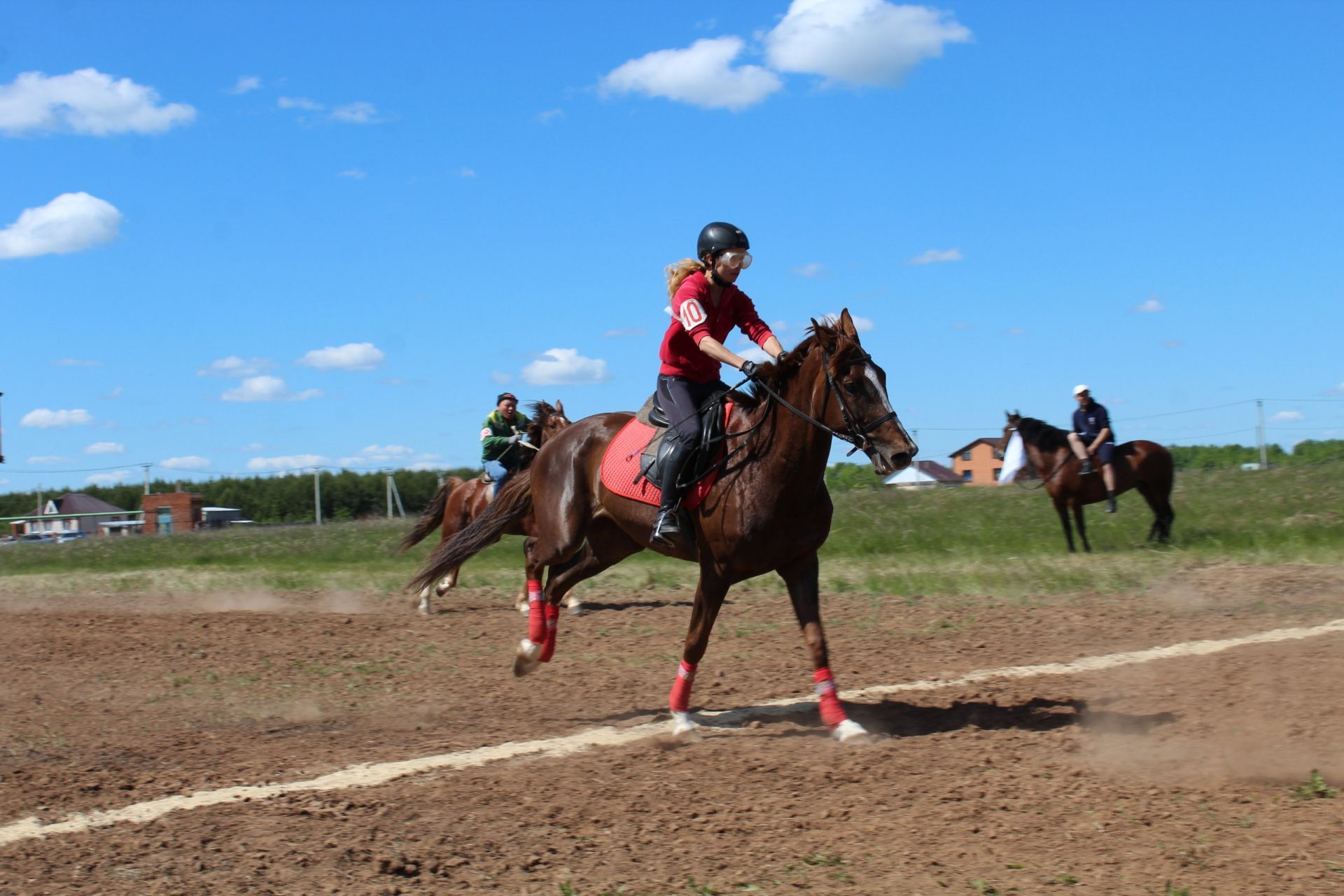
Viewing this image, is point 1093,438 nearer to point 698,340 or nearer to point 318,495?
point 698,340

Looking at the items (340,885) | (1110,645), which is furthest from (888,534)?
(340,885)

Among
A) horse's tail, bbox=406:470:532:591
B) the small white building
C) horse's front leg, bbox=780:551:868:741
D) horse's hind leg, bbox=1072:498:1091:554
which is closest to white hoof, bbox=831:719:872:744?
Answer: horse's front leg, bbox=780:551:868:741

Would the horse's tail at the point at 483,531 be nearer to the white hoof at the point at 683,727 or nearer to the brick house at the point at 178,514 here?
the white hoof at the point at 683,727

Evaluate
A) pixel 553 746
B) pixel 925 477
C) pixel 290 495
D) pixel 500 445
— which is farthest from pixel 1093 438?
pixel 290 495

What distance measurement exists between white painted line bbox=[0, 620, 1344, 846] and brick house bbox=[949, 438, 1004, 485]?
25.2 meters

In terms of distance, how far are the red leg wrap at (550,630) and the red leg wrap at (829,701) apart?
219 cm

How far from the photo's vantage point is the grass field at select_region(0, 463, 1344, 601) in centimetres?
1466

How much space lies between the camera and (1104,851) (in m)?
4.61

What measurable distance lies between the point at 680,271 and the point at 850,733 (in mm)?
2939

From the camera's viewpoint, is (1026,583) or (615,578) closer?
(1026,583)

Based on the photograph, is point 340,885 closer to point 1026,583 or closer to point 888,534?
point 1026,583

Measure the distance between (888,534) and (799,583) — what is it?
14032mm

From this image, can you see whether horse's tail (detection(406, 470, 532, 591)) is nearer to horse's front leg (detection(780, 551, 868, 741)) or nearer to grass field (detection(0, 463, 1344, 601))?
horse's front leg (detection(780, 551, 868, 741))

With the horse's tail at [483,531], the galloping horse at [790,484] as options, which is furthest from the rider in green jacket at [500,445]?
the galloping horse at [790,484]
